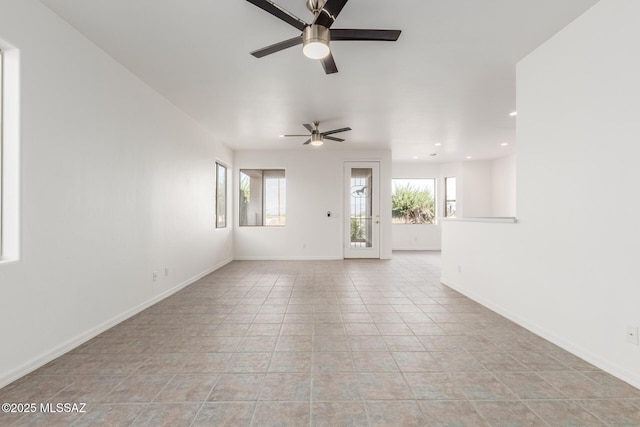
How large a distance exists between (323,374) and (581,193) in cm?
235

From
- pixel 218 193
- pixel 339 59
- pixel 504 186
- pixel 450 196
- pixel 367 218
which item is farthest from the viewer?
pixel 450 196

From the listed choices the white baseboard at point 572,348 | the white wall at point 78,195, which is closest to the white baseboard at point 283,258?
the white wall at point 78,195

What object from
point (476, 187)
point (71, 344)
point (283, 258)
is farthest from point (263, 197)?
point (476, 187)

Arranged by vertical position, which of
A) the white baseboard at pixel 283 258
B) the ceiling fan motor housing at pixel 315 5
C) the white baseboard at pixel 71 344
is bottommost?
the white baseboard at pixel 283 258

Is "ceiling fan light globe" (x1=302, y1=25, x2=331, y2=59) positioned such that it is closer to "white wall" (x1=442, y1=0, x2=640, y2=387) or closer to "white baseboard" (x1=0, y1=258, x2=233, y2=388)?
"white wall" (x1=442, y1=0, x2=640, y2=387)

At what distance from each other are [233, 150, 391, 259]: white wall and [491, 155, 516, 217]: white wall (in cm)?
335

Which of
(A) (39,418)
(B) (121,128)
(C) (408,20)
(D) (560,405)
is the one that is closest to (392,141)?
(C) (408,20)

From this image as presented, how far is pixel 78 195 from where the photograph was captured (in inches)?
99.3

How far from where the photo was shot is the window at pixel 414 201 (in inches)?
369

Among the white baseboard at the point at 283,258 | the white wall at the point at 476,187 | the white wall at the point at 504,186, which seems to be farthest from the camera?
the white wall at the point at 476,187

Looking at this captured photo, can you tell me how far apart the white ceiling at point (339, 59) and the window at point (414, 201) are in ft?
13.7

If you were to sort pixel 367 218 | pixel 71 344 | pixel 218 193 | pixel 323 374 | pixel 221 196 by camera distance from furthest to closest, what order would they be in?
1. pixel 367 218
2. pixel 221 196
3. pixel 218 193
4. pixel 71 344
5. pixel 323 374

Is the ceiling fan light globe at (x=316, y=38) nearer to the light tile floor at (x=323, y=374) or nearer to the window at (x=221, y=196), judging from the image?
the light tile floor at (x=323, y=374)

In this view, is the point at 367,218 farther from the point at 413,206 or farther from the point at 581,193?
the point at 581,193
